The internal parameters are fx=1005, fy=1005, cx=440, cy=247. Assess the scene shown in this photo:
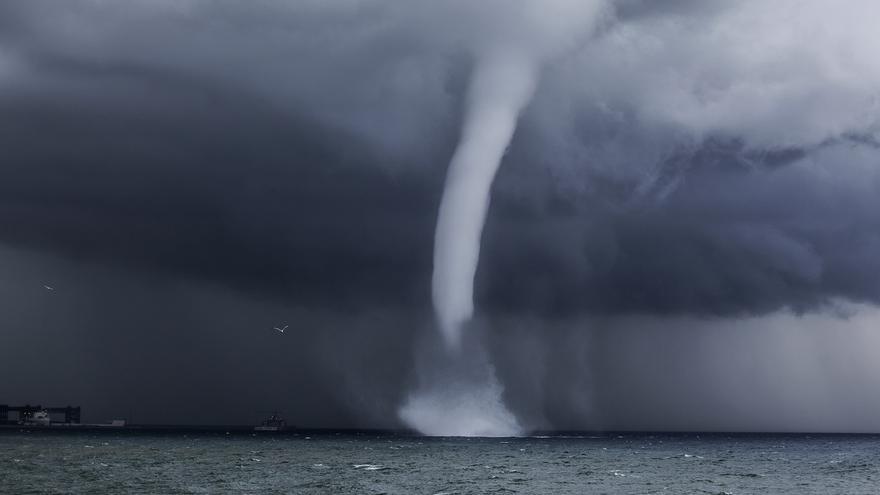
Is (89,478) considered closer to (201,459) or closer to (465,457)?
(201,459)

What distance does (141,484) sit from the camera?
105875mm

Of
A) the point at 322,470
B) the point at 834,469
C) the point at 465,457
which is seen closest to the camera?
the point at 322,470

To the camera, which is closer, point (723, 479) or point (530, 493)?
point (530, 493)

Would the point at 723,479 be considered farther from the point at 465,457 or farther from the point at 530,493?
the point at 465,457

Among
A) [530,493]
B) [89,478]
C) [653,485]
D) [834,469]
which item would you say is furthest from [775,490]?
[89,478]

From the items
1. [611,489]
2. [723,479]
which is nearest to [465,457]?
[723,479]

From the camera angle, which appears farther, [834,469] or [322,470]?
[834,469]

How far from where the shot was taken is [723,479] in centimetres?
12588

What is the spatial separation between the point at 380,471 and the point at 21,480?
147 feet

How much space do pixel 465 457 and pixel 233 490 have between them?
73794 millimetres

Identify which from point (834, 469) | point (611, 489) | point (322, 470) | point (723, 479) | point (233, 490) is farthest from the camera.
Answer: point (834, 469)

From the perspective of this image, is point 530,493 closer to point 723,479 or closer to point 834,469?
point 723,479

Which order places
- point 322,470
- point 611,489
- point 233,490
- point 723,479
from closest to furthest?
1. point 233,490
2. point 611,489
3. point 723,479
4. point 322,470

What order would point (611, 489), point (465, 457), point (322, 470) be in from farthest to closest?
point (465, 457) < point (322, 470) < point (611, 489)
